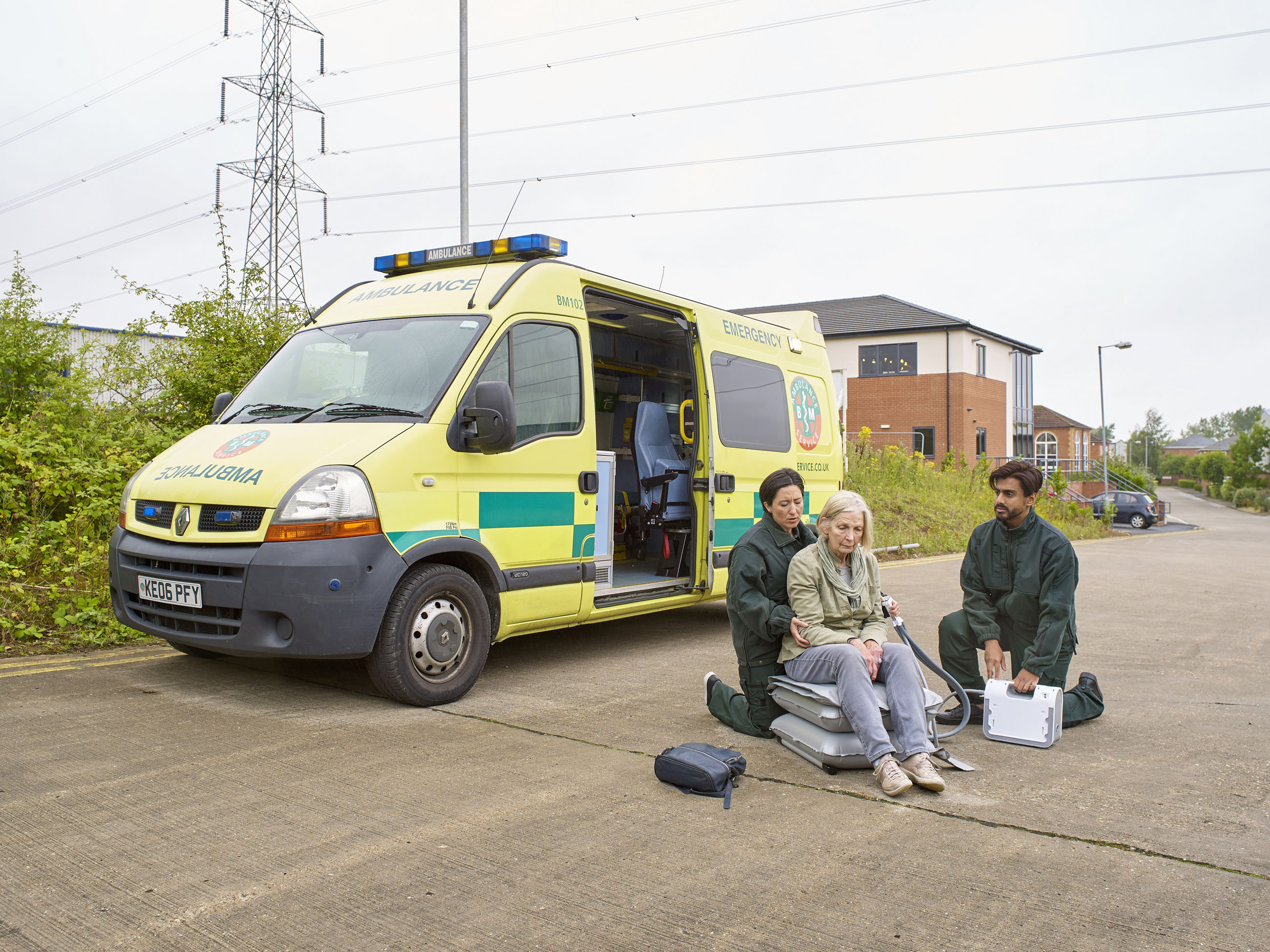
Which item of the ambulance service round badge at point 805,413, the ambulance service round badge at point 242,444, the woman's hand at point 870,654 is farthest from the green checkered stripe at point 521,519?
the ambulance service round badge at point 805,413

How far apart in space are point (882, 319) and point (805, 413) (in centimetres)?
3776

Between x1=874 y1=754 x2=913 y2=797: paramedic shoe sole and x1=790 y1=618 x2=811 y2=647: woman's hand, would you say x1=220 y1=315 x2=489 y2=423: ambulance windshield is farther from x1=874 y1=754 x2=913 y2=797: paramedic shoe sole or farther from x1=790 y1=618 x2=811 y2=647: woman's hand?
x1=874 y1=754 x2=913 y2=797: paramedic shoe sole

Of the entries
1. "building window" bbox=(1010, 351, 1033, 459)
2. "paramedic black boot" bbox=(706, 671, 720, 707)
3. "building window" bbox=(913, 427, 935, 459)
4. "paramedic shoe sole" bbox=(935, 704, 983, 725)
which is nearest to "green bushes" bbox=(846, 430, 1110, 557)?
"paramedic shoe sole" bbox=(935, 704, 983, 725)

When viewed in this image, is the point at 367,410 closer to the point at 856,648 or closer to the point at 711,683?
the point at 711,683

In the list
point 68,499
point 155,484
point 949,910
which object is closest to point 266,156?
point 68,499

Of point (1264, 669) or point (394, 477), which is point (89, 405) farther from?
point (1264, 669)

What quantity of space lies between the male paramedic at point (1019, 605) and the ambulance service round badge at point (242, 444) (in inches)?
153

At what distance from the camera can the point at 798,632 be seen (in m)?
4.67

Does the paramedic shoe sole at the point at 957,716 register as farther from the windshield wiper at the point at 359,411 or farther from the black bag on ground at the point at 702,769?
the windshield wiper at the point at 359,411

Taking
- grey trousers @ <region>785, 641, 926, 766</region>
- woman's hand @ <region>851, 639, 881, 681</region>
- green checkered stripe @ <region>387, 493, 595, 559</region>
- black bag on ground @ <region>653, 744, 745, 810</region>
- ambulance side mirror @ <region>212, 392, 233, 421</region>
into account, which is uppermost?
ambulance side mirror @ <region>212, 392, 233, 421</region>

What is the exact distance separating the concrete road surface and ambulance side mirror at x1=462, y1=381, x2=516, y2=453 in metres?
1.46

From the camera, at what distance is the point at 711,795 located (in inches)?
159

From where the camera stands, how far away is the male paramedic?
4.99 meters

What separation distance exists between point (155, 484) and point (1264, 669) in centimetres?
741
